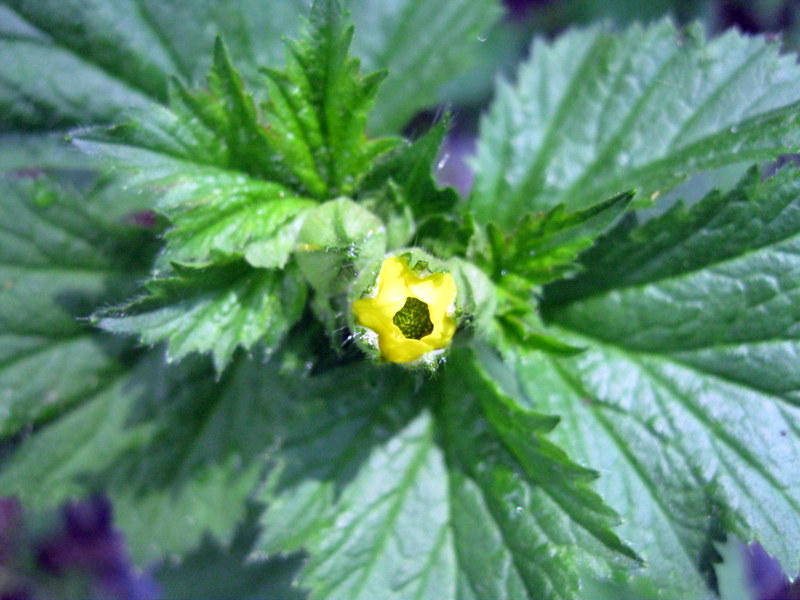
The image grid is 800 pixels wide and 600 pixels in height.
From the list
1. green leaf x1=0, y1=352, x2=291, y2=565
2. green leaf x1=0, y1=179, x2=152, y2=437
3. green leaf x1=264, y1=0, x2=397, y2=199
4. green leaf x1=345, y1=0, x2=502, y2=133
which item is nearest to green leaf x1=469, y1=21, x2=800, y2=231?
green leaf x1=345, y1=0, x2=502, y2=133

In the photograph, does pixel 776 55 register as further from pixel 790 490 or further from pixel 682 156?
pixel 790 490

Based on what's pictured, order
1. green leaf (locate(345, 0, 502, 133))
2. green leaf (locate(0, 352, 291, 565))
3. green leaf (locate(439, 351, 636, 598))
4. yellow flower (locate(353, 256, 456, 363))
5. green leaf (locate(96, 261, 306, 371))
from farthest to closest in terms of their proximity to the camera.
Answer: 1. green leaf (locate(345, 0, 502, 133))
2. green leaf (locate(0, 352, 291, 565))
3. green leaf (locate(439, 351, 636, 598))
4. green leaf (locate(96, 261, 306, 371))
5. yellow flower (locate(353, 256, 456, 363))

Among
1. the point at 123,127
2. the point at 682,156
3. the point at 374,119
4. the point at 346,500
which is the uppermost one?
the point at 374,119

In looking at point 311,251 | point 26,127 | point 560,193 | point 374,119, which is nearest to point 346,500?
point 311,251

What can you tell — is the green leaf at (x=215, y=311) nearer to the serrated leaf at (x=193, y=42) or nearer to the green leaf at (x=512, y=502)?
the green leaf at (x=512, y=502)

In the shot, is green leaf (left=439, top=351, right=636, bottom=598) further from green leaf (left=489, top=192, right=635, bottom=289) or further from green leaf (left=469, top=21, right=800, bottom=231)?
green leaf (left=469, top=21, right=800, bottom=231)
